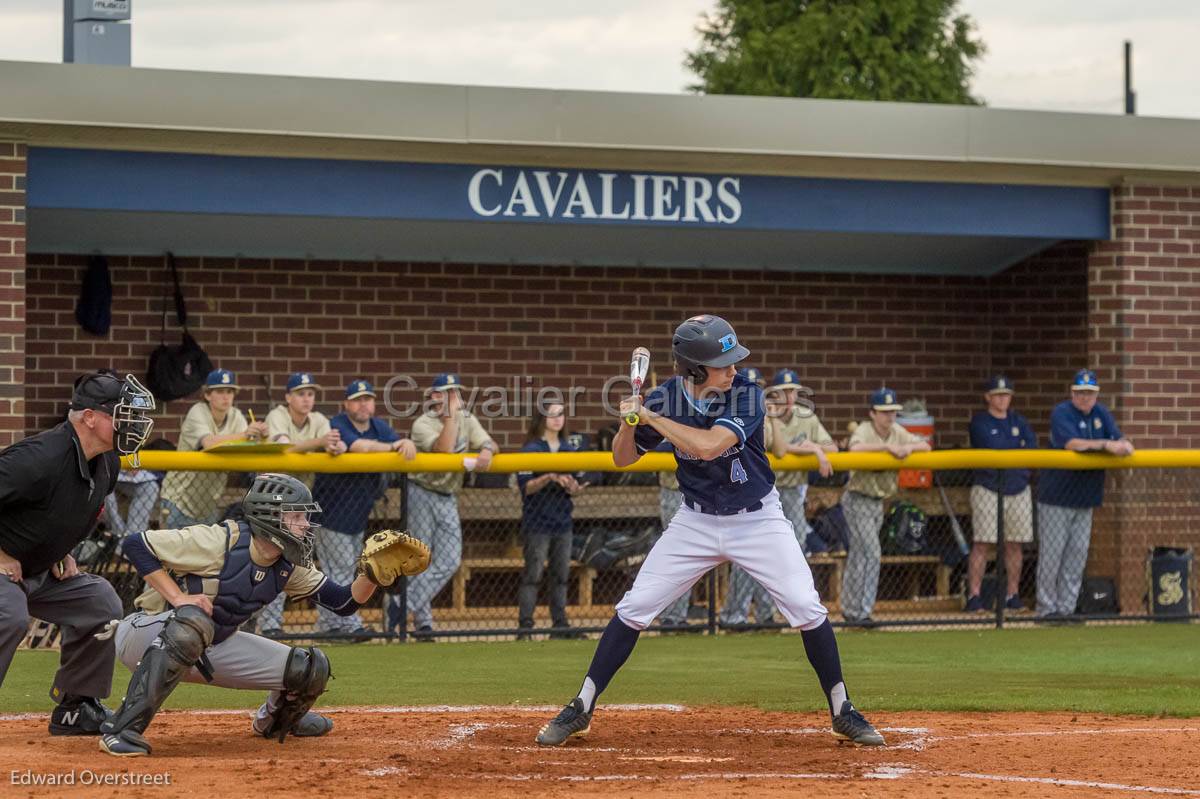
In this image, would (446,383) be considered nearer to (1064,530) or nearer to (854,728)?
(1064,530)

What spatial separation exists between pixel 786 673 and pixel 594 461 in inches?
85.1

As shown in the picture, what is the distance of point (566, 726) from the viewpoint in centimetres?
672

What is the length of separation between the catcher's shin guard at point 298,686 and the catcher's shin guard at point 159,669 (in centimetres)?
42

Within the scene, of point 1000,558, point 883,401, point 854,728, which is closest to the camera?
point 854,728

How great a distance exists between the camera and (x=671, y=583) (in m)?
6.88

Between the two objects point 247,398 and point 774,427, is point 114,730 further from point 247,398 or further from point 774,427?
point 247,398

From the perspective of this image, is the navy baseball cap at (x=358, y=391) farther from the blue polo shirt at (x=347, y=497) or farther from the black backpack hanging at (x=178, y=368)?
the black backpack hanging at (x=178, y=368)

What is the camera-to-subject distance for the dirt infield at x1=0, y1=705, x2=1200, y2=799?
18.8 ft

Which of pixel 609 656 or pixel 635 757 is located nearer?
pixel 635 757

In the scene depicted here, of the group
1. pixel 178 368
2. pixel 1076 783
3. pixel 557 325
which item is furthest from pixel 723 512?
pixel 557 325

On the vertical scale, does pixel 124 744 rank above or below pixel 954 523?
below

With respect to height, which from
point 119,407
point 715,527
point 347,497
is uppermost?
point 119,407

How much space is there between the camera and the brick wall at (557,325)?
527 inches

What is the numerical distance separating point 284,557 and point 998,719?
11.1ft
